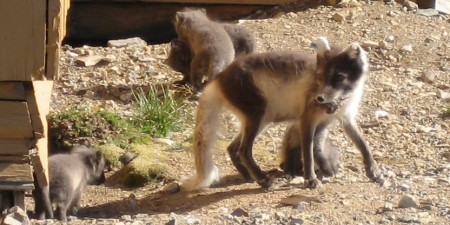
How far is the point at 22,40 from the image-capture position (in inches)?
264

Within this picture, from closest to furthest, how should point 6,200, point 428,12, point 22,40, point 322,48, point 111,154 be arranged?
point 22,40
point 6,200
point 322,48
point 111,154
point 428,12

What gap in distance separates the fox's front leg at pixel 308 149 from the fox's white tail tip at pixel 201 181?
2.22 feet

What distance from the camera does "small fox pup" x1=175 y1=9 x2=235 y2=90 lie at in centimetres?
1016

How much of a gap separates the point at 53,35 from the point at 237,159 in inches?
82.6

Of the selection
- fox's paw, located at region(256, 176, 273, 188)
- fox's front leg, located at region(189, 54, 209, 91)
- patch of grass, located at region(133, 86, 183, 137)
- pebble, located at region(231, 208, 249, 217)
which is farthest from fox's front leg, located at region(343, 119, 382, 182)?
fox's front leg, located at region(189, 54, 209, 91)

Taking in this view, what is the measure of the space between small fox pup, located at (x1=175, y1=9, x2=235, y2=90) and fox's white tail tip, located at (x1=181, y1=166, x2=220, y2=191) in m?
2.00

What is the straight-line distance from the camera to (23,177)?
23.1ft

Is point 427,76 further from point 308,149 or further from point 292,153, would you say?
point 308,149

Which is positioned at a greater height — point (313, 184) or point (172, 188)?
point (313, 184)

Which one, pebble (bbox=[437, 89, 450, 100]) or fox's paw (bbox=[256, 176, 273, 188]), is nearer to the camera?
fox's paw (bbox=[256, 176, 273, 188])

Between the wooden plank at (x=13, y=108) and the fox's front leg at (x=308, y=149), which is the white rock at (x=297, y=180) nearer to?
the fox's front leg at (x=308, y=149)

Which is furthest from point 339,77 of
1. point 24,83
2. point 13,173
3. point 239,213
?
point 13,173

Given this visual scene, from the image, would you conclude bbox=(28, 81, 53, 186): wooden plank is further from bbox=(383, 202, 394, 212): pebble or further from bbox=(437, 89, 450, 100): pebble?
bbox=(437, 89, 450, 100): pebble

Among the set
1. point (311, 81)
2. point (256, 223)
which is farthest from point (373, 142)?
point (256, 223)
